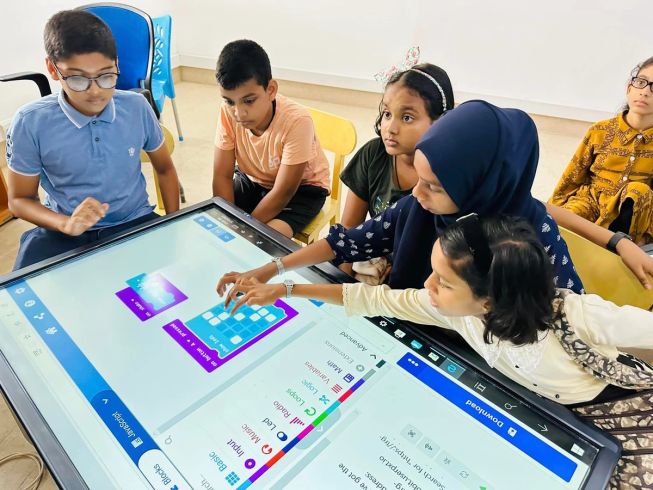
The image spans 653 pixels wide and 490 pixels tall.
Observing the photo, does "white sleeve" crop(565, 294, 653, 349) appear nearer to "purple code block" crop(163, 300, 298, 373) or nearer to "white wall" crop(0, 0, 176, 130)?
"purple code block" crop(163, 300, 298, 373)

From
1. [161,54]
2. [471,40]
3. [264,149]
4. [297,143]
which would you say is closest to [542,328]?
[297,143]

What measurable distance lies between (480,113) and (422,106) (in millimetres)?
316

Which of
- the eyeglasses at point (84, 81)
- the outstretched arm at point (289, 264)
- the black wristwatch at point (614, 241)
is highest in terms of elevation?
the eyeglasses at point (84, 81)

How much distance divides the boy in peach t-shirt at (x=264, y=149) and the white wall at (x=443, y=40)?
2.09 metres

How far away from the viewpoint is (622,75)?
320cm

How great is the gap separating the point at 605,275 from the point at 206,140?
9.81ft

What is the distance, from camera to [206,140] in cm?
341

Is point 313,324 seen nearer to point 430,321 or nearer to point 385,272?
point 430,321

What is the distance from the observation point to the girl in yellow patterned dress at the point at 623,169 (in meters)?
1.52

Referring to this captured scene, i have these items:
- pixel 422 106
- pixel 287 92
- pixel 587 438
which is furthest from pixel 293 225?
pixel 287 92

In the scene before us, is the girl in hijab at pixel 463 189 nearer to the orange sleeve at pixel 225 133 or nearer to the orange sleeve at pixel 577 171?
the orange sleeve at pixel 225 133

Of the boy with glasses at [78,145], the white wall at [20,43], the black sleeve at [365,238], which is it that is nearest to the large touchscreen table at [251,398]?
the black sleeve at [365,238]

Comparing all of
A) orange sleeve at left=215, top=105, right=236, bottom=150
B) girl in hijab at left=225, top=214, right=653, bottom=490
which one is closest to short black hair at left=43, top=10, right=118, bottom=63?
orange sleeve at left=215, top=105, right=236, bottom=150

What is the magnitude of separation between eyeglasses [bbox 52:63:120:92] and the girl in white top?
1.04m
